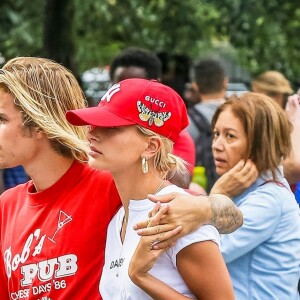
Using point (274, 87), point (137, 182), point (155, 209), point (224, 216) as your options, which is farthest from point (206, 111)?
point (155, 209)

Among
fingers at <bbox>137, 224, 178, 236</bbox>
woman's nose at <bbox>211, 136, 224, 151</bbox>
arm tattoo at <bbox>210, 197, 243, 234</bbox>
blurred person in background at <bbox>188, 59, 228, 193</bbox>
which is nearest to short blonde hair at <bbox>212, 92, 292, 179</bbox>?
woman's nose at <bbox>211, 136, 224, 151</bbox>

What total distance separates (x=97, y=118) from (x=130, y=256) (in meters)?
0.44

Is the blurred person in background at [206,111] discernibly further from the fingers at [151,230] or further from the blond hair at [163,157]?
the fingers at [151,230]

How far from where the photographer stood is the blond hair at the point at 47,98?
3.29 m

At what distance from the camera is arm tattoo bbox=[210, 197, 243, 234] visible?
3070mm

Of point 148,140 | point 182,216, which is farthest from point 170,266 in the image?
point 148,140

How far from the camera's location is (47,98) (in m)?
3.31

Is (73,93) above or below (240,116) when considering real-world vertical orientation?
above

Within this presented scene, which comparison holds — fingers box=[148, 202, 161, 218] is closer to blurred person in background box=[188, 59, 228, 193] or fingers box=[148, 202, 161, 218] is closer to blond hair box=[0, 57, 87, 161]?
blond hair box=[0, 57, 87, 161]

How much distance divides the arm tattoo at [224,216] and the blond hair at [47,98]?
51 cm

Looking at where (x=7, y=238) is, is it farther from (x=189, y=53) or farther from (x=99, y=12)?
(x=189, y=53)

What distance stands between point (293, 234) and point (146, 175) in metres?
1.27

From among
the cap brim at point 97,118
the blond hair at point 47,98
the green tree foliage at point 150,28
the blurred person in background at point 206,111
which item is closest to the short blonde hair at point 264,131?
the blond hair at point 47,98

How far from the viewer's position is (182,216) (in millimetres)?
2875
